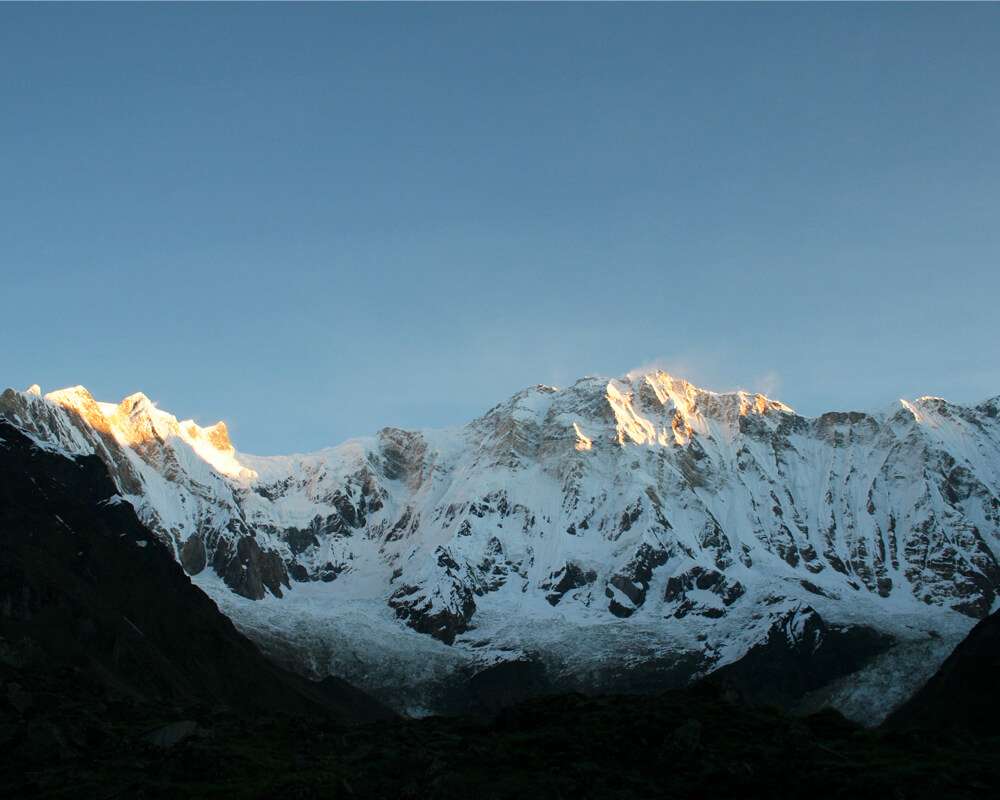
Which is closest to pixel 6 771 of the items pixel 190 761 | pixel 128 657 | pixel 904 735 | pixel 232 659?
pixel 190 761

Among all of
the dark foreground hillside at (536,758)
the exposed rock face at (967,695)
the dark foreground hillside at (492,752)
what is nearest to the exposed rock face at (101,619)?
the dark foreground hillside at (492,752)

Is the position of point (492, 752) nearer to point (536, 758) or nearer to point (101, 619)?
point (536, 758)

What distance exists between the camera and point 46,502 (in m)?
191

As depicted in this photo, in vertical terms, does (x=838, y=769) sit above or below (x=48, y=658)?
below

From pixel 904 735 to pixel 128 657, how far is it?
11944cm

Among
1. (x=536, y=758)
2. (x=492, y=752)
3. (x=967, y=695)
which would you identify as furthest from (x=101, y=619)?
(x=967, y=695)

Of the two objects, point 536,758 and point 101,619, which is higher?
point 101,619

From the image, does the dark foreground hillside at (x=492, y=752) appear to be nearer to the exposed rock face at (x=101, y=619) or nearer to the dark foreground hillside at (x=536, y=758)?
the dark foreground hillside at (x=536, y=758)

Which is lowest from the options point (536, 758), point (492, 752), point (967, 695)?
point (536, 758)

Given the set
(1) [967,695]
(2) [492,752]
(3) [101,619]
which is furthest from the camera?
(3) [101,619]

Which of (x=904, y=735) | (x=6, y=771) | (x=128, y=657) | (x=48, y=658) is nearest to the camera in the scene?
(x=6, y=771)

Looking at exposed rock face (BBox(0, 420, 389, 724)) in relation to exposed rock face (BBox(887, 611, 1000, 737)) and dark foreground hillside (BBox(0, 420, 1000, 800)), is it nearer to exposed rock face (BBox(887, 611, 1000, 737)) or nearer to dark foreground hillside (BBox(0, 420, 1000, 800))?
dark foreground hillside (BBox(0, 420, 1000, 800))

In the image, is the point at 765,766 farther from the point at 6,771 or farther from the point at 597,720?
the point at 6,771

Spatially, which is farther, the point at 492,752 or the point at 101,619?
the point at 101,619
